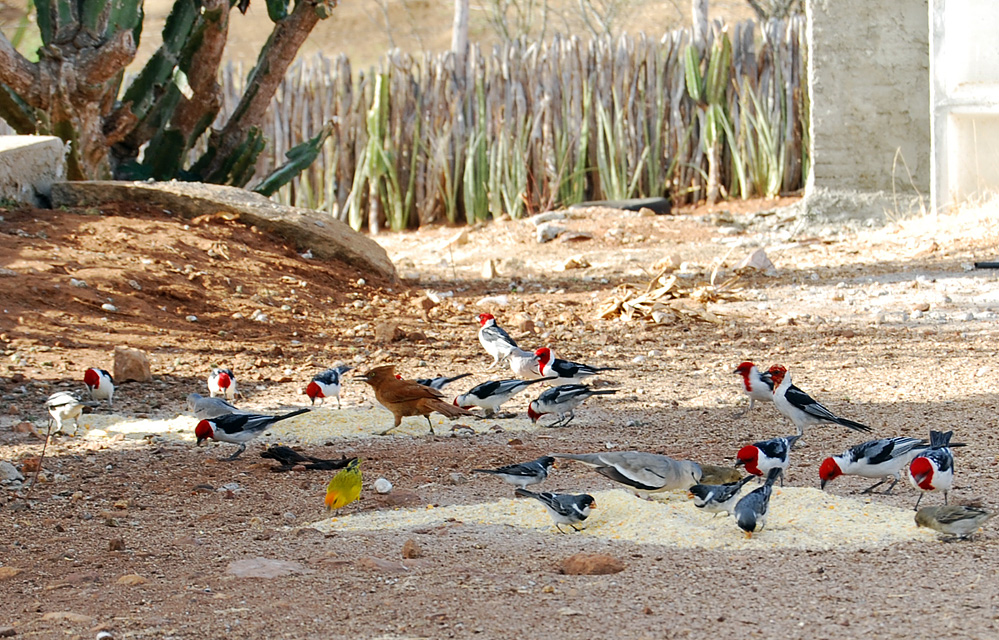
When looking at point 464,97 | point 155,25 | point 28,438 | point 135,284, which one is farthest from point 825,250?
point 155,25

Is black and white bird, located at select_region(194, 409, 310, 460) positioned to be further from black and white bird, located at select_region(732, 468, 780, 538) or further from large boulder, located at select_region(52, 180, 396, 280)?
large boulder, located at select_region(52, 180, 396, 280)

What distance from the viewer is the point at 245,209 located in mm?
9680

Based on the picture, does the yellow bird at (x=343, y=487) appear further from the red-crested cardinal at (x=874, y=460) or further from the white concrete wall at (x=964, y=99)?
the white concrete wall at (x=964, y=99)

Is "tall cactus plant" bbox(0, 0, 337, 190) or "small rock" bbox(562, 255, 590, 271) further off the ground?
"tall cactus plant" bbox(0, 0, 337, 190)

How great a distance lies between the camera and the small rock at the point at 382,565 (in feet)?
11.8

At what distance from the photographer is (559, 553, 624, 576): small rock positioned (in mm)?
3545

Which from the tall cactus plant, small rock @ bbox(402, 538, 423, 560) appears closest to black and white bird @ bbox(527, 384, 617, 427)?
small rock @ bbox(402, 538, 423, 560)

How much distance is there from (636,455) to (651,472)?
9 cm

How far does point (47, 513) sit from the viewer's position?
14.3 feet

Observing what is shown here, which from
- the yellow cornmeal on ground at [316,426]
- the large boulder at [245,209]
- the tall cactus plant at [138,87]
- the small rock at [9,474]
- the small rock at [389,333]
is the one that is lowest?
the yellow cornmeal on ground at [316,426]

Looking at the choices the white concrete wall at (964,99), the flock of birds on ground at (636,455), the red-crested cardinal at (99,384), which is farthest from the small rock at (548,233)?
the red-crested cardinal at (99,384)

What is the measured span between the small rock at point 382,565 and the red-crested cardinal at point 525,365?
292 centimetres

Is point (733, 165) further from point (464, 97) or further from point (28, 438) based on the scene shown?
point (28, 438)

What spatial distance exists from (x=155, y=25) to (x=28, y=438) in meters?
37.3
